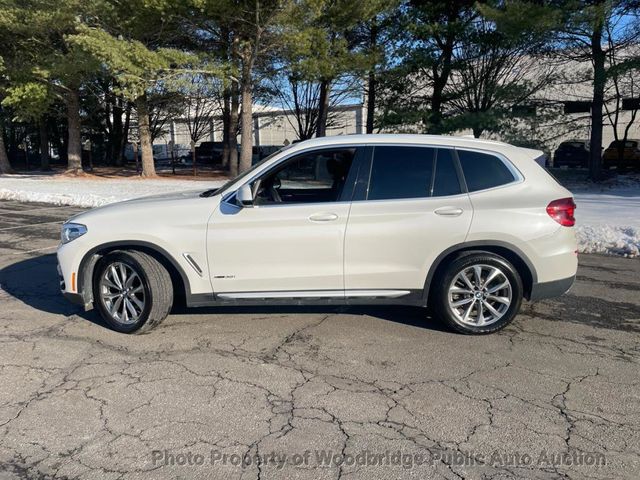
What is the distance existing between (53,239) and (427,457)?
850 centimetres

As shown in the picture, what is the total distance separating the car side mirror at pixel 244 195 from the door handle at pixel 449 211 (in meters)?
1.63

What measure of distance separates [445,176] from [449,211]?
0.34 m

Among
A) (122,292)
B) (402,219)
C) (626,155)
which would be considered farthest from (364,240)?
(626,155)

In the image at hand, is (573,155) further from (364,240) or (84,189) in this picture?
(364,240)

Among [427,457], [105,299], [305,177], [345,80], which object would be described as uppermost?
[345,80]

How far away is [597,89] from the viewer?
16359 millimetres

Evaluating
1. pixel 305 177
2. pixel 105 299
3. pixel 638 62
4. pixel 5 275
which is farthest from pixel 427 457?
pixel 638 62

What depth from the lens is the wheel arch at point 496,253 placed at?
4316 mm

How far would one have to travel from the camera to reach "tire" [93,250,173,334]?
4.42 m

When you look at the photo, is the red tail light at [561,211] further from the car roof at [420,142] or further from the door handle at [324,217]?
the door handle at [324,217]

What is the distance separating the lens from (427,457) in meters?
2.79

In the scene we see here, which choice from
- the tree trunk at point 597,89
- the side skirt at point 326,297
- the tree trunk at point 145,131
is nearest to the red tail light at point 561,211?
the side skirt at point 326,297

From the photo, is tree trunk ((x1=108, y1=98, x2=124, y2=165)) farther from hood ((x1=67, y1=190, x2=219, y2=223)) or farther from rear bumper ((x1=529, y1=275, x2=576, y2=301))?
rear bumper ((x1=529, y1=275, x2=576, y2=301))

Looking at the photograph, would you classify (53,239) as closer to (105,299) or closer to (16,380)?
(105,299)
